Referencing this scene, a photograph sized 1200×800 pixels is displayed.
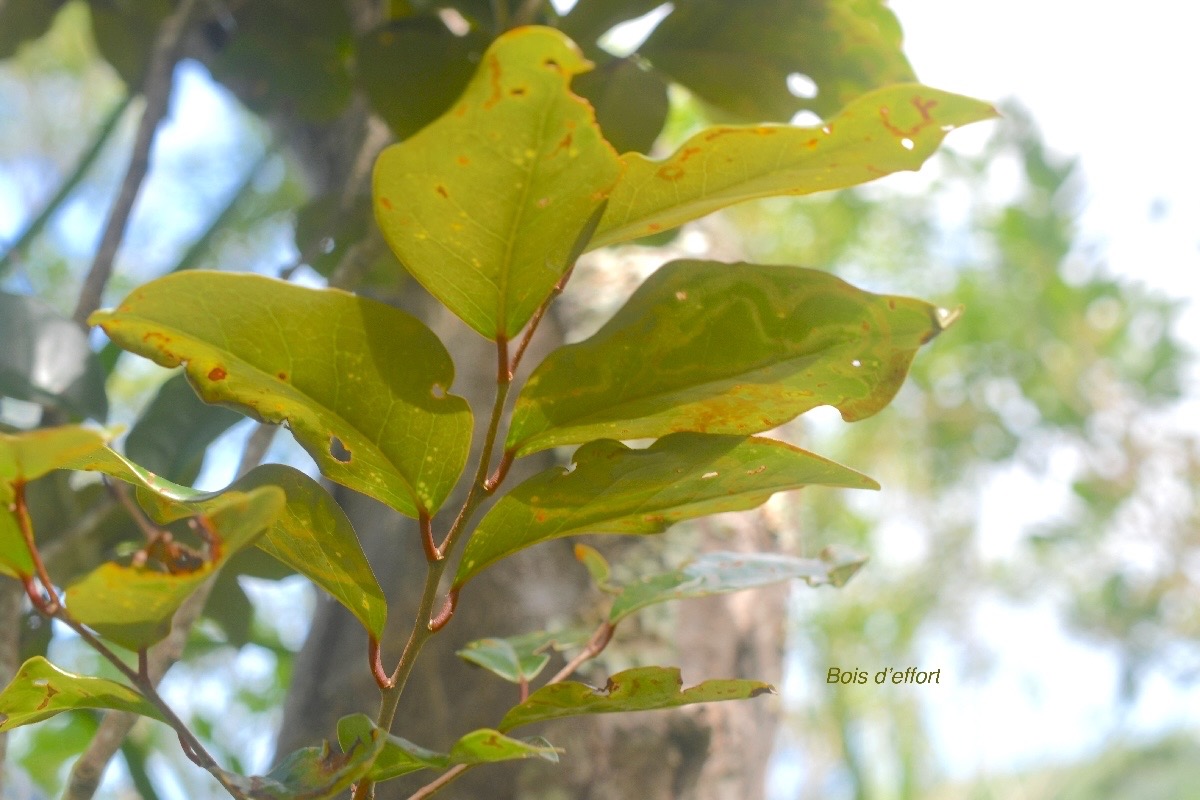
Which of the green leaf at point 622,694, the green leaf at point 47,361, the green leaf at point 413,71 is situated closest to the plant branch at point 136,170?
the green leaf at point 47,361

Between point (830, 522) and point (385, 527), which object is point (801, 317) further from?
point (830, 522)

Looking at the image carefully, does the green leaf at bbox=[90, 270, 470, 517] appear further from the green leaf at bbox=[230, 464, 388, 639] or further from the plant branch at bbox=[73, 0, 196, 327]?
the plant branch at bbox=[73, 0, 196, 327]

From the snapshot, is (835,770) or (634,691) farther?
(835,770)

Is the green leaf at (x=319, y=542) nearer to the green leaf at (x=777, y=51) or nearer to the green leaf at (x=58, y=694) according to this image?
the green leaf at (x=58, y=694)

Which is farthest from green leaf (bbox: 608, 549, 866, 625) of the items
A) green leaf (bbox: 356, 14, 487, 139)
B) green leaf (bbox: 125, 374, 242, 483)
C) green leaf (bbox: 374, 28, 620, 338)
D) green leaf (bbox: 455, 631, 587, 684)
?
green leaf (bbox: 356, 14, 487, 139)

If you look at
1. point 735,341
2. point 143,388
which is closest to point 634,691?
point 735,341

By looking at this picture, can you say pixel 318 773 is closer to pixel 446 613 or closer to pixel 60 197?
pixel 446 613
